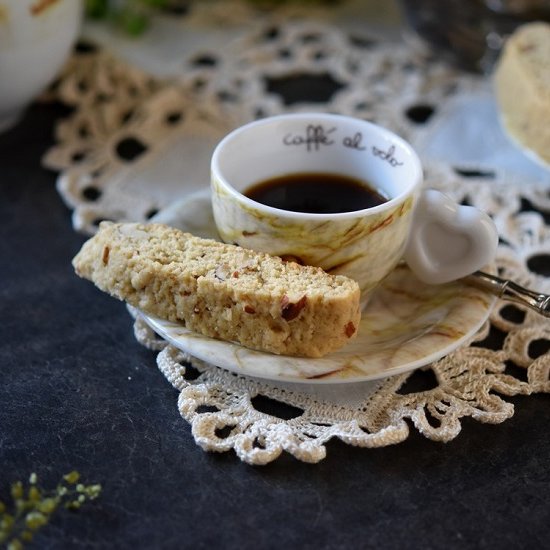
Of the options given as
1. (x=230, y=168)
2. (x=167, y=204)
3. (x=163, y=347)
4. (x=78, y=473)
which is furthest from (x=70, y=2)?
(x=78, y=473)

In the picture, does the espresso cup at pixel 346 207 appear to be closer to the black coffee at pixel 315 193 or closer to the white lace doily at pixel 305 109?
the black coffee at pixel 315 193

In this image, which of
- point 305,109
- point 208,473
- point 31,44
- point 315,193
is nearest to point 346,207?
point 315,193

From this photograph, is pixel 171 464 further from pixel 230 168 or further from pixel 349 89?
pixel 349 89

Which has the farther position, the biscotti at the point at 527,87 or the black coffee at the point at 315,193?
the biscotti at the point at 527,87

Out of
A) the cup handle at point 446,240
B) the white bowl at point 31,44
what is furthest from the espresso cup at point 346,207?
the white bowl at point 31,44

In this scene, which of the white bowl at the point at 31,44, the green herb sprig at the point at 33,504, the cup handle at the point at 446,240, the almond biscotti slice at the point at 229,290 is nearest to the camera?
the green herb sprig at the point at 33,504

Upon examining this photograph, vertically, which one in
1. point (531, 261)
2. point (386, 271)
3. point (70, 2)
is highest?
point (70, 2)

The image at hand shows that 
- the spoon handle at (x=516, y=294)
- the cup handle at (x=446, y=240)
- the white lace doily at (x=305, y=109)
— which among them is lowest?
the white lace doily at (x=305, y=109)
